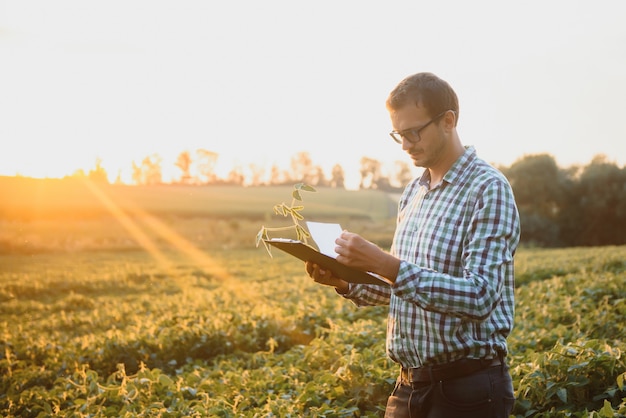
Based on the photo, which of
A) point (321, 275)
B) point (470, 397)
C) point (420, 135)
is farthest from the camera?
point (321, 275)

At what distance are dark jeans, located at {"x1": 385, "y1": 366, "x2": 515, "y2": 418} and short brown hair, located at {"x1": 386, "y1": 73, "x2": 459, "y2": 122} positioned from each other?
3.84ft

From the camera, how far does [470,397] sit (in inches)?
104

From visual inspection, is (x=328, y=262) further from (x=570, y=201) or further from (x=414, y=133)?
(x=570, y=201)

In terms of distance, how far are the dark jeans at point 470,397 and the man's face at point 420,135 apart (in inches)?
38.5

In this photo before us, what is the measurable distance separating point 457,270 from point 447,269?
1.7 inches

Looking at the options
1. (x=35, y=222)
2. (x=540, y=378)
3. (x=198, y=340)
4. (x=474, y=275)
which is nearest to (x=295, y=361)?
(x=198, y=340)

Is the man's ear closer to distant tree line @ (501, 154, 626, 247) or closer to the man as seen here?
the man

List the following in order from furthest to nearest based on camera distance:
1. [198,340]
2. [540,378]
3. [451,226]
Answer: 1. [198,340]
2. [540,378]
3. [451,226]

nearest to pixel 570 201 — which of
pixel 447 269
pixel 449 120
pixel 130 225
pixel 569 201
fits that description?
pixel 569 201

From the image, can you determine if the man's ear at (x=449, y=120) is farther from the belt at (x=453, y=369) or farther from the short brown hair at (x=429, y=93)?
the belt at (x=453, y=369)

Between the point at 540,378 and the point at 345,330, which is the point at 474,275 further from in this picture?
the point at 345,330

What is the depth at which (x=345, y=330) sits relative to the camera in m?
6.95

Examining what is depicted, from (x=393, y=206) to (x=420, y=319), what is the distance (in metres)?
53.9

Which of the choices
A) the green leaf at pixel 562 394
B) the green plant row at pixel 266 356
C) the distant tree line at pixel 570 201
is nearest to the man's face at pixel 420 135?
the green plant row at pixel 266 356
